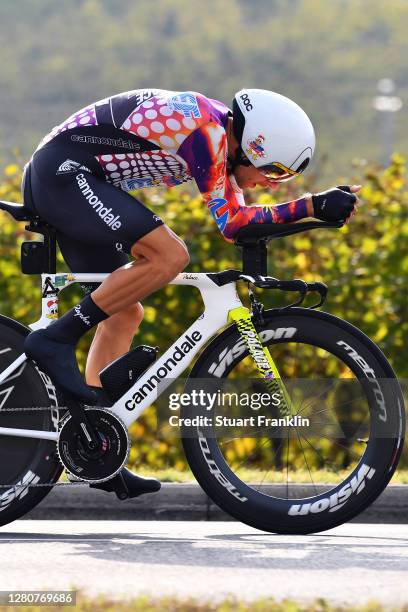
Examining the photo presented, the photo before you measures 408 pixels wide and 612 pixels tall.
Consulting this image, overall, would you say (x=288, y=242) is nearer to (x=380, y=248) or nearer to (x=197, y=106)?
(x=380, y=248)

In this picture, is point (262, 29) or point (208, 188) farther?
point (262, 29)

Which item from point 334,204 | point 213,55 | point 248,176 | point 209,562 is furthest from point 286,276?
point 213,55

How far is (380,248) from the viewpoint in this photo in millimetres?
9859

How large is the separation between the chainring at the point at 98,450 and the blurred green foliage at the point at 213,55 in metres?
83.4

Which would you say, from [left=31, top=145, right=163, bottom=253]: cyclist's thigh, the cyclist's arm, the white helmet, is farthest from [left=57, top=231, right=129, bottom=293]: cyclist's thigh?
the white helmet

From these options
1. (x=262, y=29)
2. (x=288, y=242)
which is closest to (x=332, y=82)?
(x=262, y=29)

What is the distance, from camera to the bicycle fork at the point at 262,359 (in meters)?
6.64

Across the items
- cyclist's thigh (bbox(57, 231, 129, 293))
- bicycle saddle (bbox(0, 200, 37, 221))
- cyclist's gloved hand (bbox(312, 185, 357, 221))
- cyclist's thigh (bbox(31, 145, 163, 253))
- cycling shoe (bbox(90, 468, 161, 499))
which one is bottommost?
cycling shoe (bbox(90, 468, 161, 499))

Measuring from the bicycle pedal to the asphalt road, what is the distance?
0.67 m

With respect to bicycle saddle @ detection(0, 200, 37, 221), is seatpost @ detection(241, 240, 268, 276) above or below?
below

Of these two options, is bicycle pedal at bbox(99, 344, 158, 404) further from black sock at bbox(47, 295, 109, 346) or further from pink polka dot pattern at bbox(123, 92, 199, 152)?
pink polka dot pattern at bbox(123, 92, 199, 152)

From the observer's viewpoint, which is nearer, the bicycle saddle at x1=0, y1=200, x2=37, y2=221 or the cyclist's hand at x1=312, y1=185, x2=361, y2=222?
the cyclist's hand at x1=312, y1=185, x2=361, y2=222

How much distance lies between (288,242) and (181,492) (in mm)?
2497

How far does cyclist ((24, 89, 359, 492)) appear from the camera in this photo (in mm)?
6484
